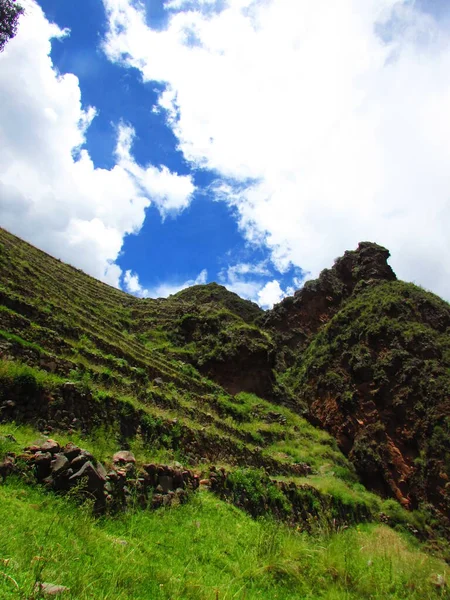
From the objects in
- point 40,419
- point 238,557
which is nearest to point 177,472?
point 238,557

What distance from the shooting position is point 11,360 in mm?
9930

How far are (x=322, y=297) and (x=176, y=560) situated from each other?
171 feet

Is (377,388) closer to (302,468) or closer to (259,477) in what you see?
(302,468)

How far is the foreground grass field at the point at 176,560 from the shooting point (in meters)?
3.96

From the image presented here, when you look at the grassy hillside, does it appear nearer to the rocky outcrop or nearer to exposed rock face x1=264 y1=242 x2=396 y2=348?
the rocky outcrop

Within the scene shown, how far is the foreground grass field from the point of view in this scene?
3.96 meters

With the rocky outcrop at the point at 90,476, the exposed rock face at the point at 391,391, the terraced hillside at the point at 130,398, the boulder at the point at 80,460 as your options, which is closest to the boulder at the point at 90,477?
the rocky outcrop at the point at 90,476

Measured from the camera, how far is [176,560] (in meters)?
5.80

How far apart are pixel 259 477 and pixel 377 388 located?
22.8 metres

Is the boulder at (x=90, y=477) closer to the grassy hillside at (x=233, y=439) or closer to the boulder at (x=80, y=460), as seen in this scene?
the boulder at (x=80, y=460)

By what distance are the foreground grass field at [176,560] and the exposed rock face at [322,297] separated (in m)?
46.8

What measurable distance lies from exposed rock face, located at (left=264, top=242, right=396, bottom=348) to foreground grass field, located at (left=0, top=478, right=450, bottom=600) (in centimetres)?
4676

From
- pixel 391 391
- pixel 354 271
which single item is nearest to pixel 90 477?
pixel 391 391

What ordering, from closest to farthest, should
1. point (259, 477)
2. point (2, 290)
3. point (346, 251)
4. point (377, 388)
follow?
point (259, 477), point (2, 290), point (377, 388), point (346, 251)
